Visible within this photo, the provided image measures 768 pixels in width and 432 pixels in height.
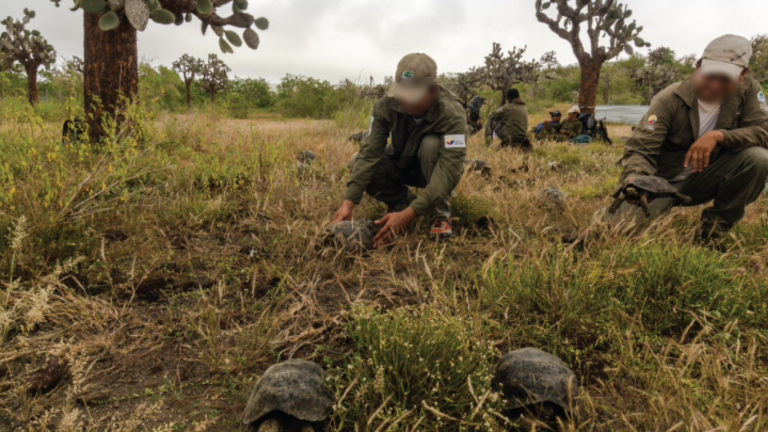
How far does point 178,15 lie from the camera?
514 cm

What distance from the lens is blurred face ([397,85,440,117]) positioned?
9.95 feet

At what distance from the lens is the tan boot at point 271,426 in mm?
1369

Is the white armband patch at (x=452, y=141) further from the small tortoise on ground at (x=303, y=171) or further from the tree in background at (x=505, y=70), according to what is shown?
the tree in background at (x=505, y=70)

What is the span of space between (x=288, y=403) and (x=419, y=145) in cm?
239

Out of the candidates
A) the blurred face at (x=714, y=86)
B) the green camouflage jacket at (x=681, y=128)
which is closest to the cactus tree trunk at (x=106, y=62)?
the green camouflage jacket at (x=681, y=128)

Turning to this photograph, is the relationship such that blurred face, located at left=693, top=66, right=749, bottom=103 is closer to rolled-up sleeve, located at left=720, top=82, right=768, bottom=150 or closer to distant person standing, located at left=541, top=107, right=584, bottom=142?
rolled-up sleeve, located at left=720, top=82, right=768, bottom=150

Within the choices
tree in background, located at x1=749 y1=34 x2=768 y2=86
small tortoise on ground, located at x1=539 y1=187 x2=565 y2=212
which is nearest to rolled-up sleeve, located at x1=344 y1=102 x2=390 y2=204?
small tortoise on ground, located at x1=539 y1=187 x2=565 y2=212

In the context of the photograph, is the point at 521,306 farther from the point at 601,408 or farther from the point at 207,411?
the point at 207,411

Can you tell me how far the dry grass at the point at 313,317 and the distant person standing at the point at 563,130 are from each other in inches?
301

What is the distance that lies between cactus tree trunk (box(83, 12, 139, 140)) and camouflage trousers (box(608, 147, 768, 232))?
482cm

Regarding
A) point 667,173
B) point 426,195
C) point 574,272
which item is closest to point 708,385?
point 574,272

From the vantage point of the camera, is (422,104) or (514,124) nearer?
(422,104)

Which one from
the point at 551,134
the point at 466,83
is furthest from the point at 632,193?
the point at 466,83

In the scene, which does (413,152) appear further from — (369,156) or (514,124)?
(514,124)
